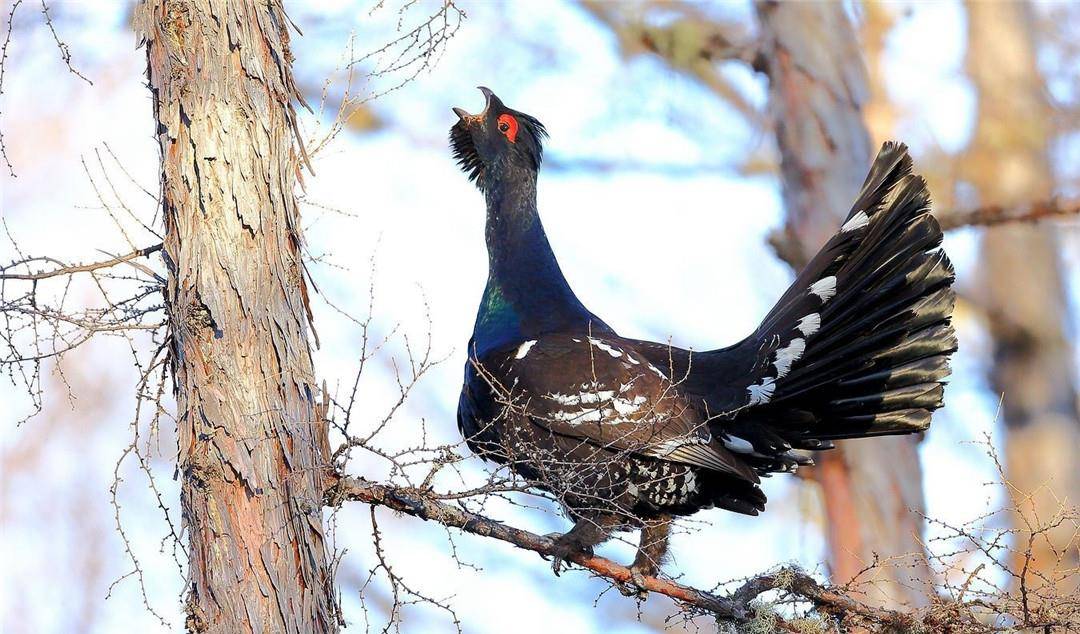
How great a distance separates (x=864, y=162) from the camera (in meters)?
8.47

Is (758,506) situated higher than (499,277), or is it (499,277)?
(499,277)

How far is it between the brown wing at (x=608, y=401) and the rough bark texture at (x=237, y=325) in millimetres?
1220

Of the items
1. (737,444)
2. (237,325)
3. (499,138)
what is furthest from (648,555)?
(499,138)

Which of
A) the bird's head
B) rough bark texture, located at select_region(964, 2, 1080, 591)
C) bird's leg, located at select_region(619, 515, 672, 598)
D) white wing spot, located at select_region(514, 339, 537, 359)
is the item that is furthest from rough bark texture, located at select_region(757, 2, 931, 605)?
white wing spot, located at select_region(514, 339, 537, 359)

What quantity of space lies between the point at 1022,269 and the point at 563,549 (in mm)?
9759

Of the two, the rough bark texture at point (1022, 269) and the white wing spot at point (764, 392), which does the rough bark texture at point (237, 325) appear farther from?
the rough bark texture at point (1022, 269)

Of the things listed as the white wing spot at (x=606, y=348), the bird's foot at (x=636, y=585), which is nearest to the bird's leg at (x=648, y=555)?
the bird's foot at (x=636, y=585)

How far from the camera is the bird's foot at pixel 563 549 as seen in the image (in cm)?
404

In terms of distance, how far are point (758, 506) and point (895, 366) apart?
0.86 m

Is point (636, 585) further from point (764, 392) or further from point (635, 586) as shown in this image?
point (764, 392)

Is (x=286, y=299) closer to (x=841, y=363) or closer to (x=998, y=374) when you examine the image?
(x=841, y=363)

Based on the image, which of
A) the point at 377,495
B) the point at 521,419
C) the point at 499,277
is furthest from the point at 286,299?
the point at 499,277

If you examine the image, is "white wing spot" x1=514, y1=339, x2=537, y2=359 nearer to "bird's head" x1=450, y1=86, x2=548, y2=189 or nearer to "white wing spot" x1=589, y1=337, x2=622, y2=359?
"white wing spot" x1=589, y1=337, x2=622, y2=359

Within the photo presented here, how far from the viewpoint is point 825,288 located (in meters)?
4.62
